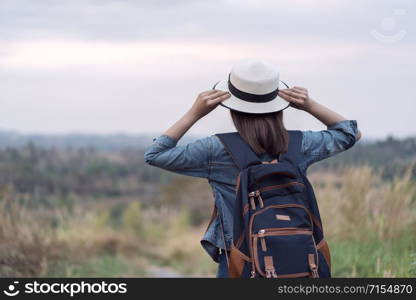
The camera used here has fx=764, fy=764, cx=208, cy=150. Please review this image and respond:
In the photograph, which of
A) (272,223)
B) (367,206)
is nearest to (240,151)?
(272,223)

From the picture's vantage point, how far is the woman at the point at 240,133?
3734 millimetres

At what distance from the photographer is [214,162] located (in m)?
3.75

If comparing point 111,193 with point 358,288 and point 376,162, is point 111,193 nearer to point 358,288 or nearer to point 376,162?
point 376,162

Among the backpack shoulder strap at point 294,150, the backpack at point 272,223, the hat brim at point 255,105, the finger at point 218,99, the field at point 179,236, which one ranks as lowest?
the field at point 179,236

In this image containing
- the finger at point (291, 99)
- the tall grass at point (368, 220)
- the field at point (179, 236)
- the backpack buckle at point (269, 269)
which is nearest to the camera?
the backpack buckle at point (269, 269)

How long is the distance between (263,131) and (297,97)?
33 cm

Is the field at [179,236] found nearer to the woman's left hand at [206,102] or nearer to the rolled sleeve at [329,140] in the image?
the rolled sleeve at [329,140]

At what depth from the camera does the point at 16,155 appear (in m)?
30.4

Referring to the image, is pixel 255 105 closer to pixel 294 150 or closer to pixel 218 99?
pixel 218 99

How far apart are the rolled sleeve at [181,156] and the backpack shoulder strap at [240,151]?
9 centimetres

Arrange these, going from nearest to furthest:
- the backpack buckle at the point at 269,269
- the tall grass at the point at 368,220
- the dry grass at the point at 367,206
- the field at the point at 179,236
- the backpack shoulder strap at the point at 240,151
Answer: the backpack buckle at the point at 269,269 → the backpack shoulder strap at the point at 240,151 → the tall grass at the point at 368,220 → the field at the point at 179,236 → the dry grass at the point at 367,206

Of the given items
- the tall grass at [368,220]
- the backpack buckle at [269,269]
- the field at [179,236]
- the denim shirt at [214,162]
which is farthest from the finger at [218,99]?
the tall grass at [368,220]

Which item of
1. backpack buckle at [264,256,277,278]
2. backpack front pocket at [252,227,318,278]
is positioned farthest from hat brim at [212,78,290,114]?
backpack buckle at [264,256,277,278]

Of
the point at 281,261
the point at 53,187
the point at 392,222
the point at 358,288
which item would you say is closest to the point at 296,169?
Result: the point at 281,261
